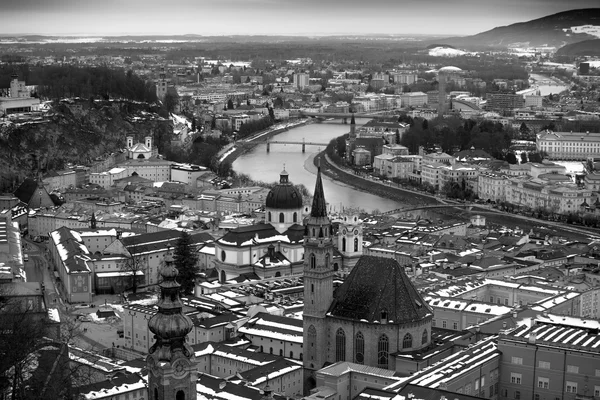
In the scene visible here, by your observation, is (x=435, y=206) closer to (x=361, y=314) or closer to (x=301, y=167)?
(x=301, y=167)

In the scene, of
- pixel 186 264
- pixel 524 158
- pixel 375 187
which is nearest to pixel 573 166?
pixel 524 158

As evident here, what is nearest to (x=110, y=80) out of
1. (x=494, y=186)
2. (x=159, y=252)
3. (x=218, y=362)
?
(x=494, y=186)

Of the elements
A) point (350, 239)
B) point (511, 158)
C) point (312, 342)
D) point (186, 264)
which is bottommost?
point (511, 158)

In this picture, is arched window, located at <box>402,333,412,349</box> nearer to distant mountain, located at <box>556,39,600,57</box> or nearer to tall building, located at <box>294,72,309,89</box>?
tall building, located at <box>294,72,309,89</box>

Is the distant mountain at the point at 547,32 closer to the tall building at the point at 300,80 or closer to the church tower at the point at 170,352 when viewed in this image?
the tall building at the point at 300,80

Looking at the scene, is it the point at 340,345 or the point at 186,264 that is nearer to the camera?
the point at 340,345

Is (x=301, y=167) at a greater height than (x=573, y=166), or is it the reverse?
(x=573, y=166)
